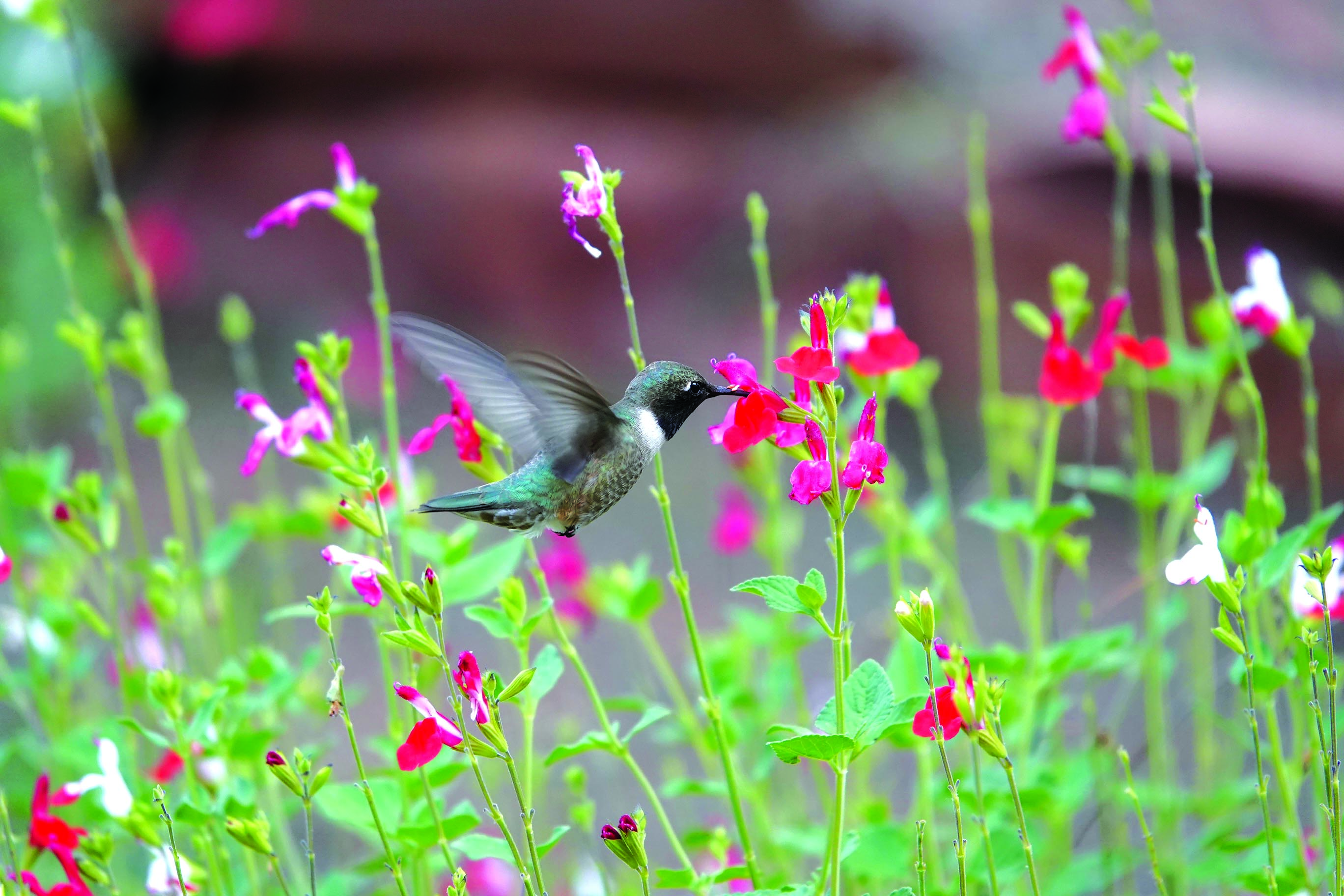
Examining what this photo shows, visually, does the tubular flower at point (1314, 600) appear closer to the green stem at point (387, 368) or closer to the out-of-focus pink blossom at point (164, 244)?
the green stem at point (387, 368)

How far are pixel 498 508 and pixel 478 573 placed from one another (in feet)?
0.76

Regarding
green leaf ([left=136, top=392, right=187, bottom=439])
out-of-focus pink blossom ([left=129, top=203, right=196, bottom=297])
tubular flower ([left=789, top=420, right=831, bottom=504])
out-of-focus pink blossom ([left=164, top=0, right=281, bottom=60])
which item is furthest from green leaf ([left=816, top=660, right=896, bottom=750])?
out-of-focus pink blossom ([left=164, top=0, right=281, bottom=60])

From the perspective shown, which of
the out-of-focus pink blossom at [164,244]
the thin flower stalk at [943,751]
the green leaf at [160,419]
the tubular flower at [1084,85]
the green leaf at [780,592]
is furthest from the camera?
the out-of-focus pink blossom at [164,244]

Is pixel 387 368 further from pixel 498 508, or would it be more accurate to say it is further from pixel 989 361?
pixel 989 361

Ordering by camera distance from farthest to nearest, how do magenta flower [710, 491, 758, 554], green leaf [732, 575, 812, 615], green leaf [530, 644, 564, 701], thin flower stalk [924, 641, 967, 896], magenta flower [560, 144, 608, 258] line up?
1. magenta flower [710, 491, 758, 554]
2. green leaf [530, 644, 564, 701]
3. magenta flower [560, 144, 608, 258]
4. green leaf [732, 575, 812, 615]
5. thin flower stalk [924, 641, 967, 896]

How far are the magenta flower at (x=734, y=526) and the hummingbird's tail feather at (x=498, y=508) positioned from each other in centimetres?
116

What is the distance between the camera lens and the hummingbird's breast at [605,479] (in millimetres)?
1427

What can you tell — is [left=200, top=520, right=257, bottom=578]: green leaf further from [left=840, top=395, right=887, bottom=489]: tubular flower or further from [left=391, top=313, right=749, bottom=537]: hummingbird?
[left=840, top=395, right=887, bottom=489]: tubular flower

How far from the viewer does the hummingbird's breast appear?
4.68 feet

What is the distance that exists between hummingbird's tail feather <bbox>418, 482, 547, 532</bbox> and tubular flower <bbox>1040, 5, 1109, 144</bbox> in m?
1.03

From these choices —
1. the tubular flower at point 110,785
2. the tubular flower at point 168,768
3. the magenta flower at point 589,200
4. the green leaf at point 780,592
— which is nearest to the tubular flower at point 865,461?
the green leaf at point 780,592

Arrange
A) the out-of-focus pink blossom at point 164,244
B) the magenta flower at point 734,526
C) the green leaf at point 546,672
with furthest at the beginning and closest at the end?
the out-of-focus pink blossom at point 164,244 < the magenta flower at point 734,526 < the green leaf at point 546,672

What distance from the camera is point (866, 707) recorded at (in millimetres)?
1278

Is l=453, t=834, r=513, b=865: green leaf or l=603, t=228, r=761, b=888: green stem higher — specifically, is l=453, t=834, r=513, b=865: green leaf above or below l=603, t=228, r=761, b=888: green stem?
below
